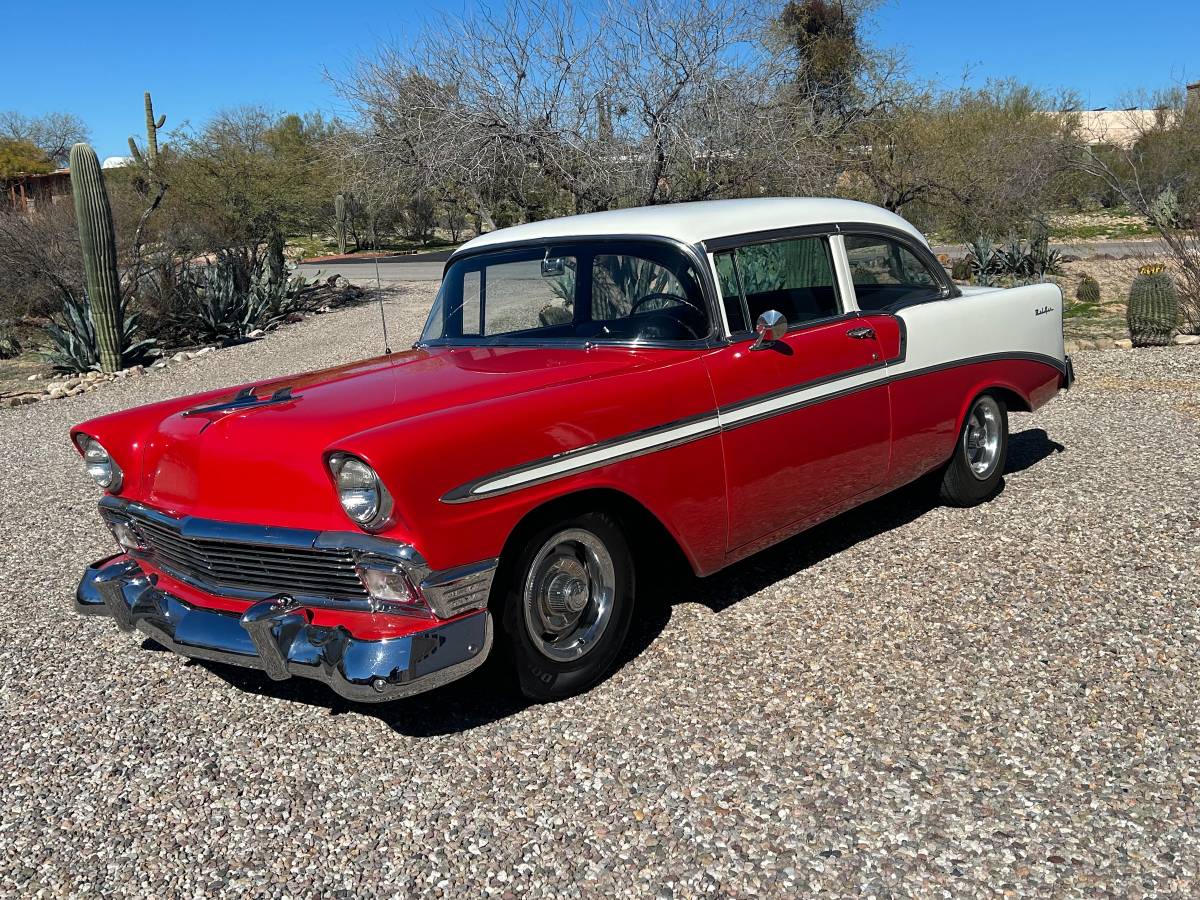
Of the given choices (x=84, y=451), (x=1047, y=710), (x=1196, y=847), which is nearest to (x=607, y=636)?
(x=1047, y=710)

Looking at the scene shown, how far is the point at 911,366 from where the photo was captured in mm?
4848

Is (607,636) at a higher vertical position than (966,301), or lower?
lower

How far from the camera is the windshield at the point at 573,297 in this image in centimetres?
414

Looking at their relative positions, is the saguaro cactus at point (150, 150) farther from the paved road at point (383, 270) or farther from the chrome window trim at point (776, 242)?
the chrome window trim at point (776, 242)

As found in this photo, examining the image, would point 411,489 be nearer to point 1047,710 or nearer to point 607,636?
point 607,636

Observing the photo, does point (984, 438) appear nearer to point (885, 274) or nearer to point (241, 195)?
point (885, 274)

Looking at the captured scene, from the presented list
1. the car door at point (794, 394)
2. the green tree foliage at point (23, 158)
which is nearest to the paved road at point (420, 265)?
the car door at point (794, 394)

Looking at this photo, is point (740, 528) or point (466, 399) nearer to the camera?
point (466, 399)

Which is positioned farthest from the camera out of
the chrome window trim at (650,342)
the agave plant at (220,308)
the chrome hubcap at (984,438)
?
the agave plant at (220,308)

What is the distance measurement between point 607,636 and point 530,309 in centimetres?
161

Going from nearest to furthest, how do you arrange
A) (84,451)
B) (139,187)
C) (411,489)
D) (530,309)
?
(411,489)
(84,451)
(530,309)
(139,187)

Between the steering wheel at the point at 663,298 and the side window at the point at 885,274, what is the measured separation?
1021 millimetres

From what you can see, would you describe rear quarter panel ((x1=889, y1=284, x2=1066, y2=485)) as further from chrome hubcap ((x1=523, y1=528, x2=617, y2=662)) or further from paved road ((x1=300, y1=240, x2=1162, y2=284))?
paved road ((x1=300, y1=240, x2=1162, y2=284))

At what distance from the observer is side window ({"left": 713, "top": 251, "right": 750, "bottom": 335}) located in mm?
4164
